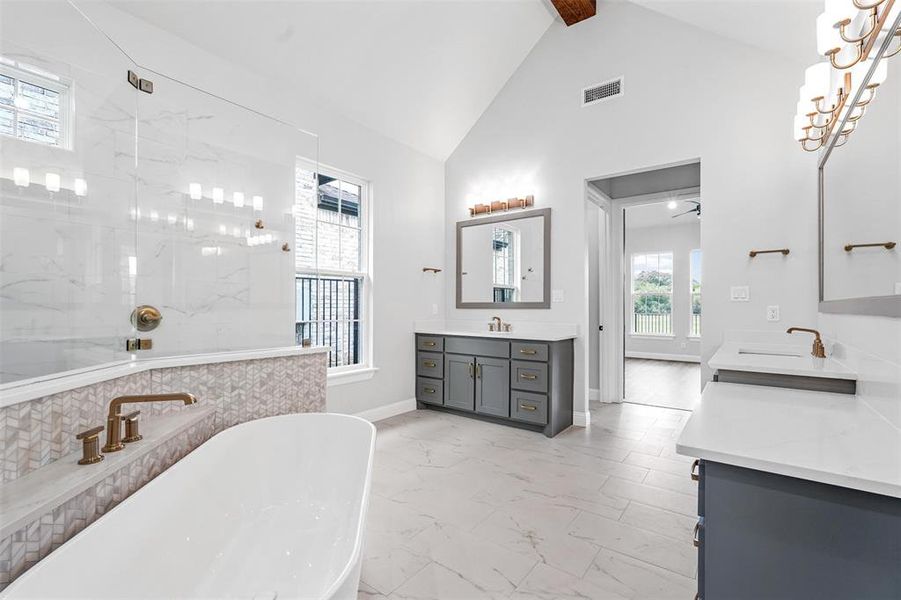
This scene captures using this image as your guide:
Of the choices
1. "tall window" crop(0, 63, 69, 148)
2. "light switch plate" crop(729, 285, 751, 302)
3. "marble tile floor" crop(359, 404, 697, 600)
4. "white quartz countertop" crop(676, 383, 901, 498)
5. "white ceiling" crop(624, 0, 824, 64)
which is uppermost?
"white ceiling" crop(624, 0, 824, 64)

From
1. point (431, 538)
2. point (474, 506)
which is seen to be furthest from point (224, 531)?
point (474, 506)

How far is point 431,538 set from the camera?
6.68 feet

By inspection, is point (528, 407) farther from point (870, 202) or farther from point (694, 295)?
point (694, 295)

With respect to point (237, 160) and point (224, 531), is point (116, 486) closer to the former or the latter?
point (224, 531)

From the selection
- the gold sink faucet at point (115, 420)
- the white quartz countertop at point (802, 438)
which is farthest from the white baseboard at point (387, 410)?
the white quartz countertop at point (802, 438)

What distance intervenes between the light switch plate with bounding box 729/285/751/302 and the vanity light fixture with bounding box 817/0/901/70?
1828 mm

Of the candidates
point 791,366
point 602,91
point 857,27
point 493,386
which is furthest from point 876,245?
point 602,91

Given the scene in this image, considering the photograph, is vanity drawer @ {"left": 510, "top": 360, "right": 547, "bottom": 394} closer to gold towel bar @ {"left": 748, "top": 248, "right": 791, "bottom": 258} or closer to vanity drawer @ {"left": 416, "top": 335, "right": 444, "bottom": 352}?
vanity drawer @ {"left": 416, "top": 335, "right": 444, "bottom": 352}

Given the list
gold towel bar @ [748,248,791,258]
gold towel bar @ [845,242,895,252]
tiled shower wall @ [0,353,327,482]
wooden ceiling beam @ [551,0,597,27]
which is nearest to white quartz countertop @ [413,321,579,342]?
gold towel bar @ [748,248,791,258]

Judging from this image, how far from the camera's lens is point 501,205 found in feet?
14.4

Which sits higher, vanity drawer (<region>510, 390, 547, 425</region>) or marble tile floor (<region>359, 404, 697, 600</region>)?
vanity drawer (<region>510, 390, 547, 425</region>)

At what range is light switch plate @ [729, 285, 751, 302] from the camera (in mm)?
3137

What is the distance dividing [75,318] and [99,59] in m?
1.17

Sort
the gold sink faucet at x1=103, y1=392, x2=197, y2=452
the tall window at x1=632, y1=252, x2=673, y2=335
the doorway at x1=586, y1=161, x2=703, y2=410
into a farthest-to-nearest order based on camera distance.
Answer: the tall window at x1=632, y1=252, x2=673, y2=335
the doorway at x1=586, y1=161, x2=703, y2=410
the gold sink faucet at x1=103, y1=392, x2=197, y2=452
